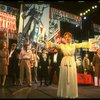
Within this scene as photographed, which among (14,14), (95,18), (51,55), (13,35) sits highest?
(95,18)

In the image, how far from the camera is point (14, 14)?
13.1 metres

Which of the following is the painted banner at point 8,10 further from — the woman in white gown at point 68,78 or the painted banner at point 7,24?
the woman in white gown at point 68,78

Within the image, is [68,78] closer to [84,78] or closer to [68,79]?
[68,79]

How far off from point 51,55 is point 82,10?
384 inches

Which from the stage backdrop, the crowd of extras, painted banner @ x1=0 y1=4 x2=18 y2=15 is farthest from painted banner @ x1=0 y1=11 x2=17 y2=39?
the crowd of extras

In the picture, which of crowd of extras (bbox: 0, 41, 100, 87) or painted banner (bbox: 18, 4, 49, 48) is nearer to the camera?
crowd of extras (bbox: 0, 41, 100, 87)

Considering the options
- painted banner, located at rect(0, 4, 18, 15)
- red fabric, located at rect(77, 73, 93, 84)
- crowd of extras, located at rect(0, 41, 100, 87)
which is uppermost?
painted banner, located at rect(0, 4, 18, 15)

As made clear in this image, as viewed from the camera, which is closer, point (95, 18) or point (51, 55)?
point (51, 55)

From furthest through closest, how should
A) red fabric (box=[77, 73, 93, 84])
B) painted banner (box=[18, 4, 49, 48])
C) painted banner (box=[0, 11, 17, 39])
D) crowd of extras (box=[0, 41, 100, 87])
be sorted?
red fabric (box=[77, 73, 93, 84])
painted banner (box=[18, 4, 49, 48])
painted banner (box=[0, 11, 17, 39])
crowd of extras (box=[0, 41, 100, 87])

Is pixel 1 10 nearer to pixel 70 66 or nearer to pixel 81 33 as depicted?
pixel 70 66

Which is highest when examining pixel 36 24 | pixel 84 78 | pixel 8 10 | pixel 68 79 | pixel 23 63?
pixel 8 10

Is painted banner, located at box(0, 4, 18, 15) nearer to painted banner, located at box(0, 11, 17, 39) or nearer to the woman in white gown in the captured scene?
painted banner, located at box(0, 11, 17, 39)

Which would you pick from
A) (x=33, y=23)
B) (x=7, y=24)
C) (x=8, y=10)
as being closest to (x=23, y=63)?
(x=7, y=24)

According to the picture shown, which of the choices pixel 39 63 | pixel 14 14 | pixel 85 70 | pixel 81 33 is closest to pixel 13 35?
pixel 14 14
